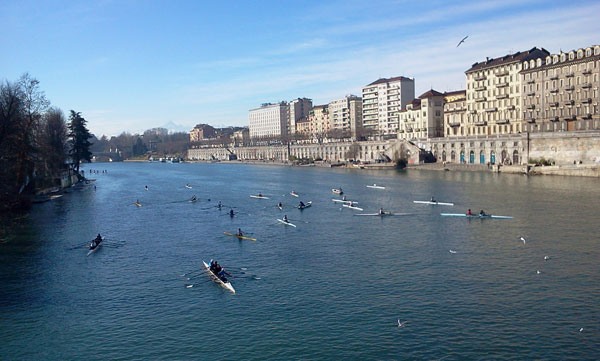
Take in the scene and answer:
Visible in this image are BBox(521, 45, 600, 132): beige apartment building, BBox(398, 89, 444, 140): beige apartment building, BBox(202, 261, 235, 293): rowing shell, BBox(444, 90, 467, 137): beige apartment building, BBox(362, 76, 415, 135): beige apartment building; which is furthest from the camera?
BBox(362, 76, 415, 135): beige apartment building

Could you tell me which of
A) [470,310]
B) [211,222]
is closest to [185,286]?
[470,310]

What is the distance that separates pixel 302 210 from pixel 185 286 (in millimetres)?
30289

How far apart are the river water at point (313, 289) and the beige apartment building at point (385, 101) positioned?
122759mm

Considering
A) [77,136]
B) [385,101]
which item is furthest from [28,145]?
[385,101]

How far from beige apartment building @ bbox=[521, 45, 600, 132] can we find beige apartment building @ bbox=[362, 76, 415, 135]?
6515 centimetres

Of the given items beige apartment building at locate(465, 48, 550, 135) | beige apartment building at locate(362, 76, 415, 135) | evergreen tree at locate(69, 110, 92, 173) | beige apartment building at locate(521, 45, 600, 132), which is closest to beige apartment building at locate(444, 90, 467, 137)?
beige apartment building at locate(465, 48, 550, 135)

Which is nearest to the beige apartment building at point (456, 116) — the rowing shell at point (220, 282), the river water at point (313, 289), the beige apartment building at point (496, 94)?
the beige apartment building at point (496, 94)

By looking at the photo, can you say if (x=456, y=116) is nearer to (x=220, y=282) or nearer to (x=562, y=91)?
(x=562, y=91)

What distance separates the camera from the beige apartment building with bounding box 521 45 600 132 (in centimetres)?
8562

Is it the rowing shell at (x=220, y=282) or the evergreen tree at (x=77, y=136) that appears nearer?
the rowing shell at (x=220, y=282)

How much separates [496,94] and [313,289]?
9687 centimetres

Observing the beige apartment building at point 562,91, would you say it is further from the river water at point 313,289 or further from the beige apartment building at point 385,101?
the beige apartment building at point 385,101

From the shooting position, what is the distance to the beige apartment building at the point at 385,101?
6698 inches

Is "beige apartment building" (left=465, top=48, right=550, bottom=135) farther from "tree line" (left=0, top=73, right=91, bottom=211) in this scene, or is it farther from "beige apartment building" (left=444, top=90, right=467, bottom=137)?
"tree line" (left=0, top=73, right=91, bottom=211)
